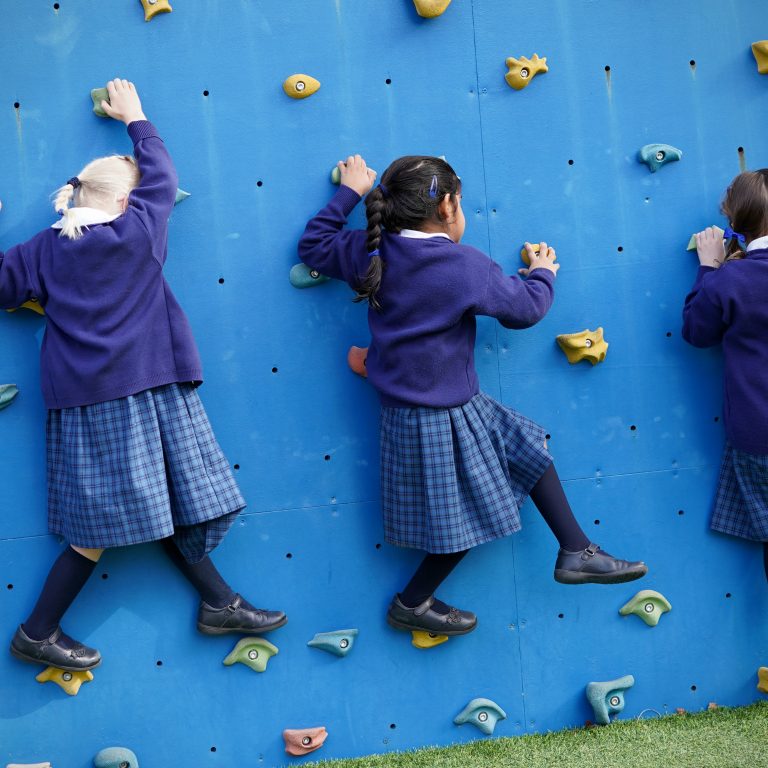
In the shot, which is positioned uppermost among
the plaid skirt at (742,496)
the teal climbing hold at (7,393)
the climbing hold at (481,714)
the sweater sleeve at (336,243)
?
the sweater sleeve at (336,243)

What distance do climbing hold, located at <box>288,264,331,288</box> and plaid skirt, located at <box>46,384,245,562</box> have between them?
34 cm

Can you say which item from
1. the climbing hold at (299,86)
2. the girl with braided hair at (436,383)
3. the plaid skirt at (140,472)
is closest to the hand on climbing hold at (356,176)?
the girl with braided hair at (436,383)

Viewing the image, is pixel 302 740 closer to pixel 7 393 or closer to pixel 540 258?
pixel 7 393

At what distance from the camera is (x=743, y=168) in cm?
233

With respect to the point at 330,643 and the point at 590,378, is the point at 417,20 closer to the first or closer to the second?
the point at 590,378

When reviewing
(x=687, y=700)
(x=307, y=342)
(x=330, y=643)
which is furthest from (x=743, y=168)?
(x=330, y=643)

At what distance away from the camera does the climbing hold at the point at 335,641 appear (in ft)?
7.13

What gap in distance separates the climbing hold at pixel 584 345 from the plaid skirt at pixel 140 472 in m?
0.84

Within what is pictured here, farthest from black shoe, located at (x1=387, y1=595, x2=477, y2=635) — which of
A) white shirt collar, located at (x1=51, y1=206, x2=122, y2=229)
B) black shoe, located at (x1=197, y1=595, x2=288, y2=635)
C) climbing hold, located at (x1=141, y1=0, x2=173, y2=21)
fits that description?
climbing hold, located at (x1=141, y1=0, x2=173, y2=21)

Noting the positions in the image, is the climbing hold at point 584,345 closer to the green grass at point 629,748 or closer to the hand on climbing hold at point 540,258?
the hand on climbing hold at point 540,258

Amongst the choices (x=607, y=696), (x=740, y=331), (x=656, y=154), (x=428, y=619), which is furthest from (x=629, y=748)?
(x=656, y=154)

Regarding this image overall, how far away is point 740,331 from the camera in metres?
2.18

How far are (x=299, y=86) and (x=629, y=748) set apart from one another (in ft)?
5.53

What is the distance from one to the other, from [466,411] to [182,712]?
94cm
